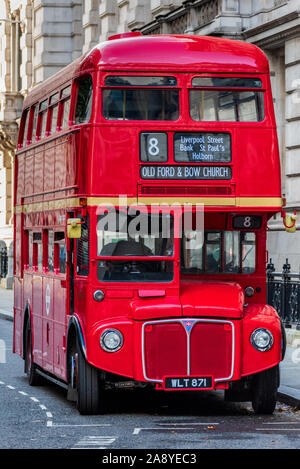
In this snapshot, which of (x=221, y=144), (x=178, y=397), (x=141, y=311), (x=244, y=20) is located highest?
(x=244, y=20)

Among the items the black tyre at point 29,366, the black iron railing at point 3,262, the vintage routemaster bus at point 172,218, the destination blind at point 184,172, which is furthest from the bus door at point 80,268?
the black iron railing at point 3,262

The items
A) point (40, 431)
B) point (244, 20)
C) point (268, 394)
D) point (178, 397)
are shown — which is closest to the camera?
point (40, 431)

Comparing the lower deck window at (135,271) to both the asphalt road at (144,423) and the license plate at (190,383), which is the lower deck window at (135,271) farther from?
the asphalt road at (144,423)

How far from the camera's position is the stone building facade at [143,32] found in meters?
26.3

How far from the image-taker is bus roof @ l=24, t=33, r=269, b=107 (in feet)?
46.4

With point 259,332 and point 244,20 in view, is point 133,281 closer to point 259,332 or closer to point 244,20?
point 259,332

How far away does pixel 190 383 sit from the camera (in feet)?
44.2

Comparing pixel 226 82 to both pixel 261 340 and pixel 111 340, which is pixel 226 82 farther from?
pixel 111 340

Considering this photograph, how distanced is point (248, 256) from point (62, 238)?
2263 mm

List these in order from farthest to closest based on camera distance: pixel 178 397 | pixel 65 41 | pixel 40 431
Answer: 1. pixel 65 41
2. pixel 178 397
3. pixel 40 431

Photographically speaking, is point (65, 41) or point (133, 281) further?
point (65, 41)

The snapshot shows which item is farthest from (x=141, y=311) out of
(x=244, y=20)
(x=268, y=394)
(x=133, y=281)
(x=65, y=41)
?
(x=65, y=41)

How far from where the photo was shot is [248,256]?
14867mm

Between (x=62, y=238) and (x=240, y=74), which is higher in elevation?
(x=240, y=74)
